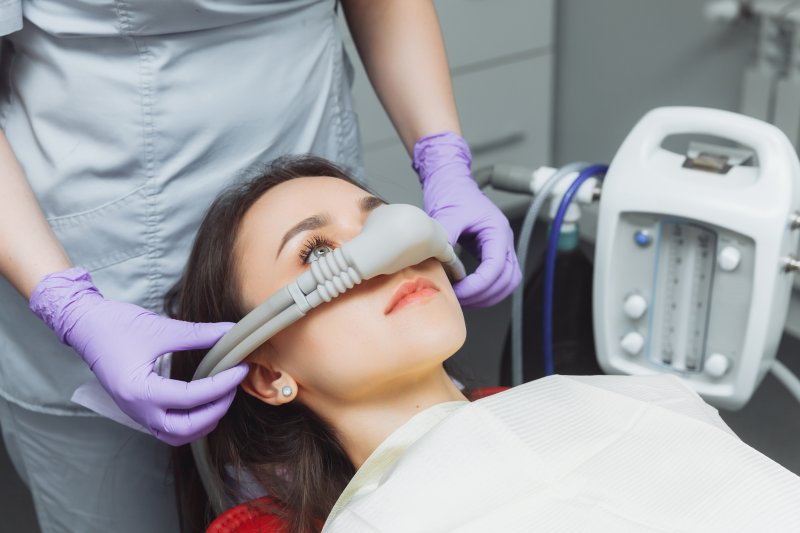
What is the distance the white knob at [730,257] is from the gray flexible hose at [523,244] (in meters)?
0.24

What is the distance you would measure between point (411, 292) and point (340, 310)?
90mm

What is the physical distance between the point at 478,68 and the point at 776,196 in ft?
5.78

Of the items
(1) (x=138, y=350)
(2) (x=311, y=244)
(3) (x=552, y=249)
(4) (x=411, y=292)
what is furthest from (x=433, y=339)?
(3) (x=552, y=249)

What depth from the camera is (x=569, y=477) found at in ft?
A: 3.23

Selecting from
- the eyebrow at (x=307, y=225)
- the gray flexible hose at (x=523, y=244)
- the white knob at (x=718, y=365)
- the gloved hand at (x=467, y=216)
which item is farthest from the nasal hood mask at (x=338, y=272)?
the white knob at (x=718, y=365)

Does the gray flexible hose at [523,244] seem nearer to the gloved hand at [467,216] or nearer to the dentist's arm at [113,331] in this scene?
the gloved hand at [467,216]

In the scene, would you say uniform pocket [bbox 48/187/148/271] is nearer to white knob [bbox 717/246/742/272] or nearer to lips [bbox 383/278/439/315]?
lips [bbox 383/278/439/315]

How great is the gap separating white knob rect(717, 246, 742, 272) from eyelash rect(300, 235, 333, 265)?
58 cm

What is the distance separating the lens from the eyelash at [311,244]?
1.12 m

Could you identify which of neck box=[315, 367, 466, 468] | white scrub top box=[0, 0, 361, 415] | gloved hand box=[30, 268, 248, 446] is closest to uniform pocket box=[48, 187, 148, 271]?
white scrub top box=[0, 0, 361, 415]

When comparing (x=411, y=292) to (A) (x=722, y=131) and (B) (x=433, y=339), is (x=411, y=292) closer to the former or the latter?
(B) (x=433, y=339)

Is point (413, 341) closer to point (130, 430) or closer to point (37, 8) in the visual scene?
point (130, 430)

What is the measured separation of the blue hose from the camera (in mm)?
1386

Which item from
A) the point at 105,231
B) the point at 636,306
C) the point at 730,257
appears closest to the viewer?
the point at 105,231
